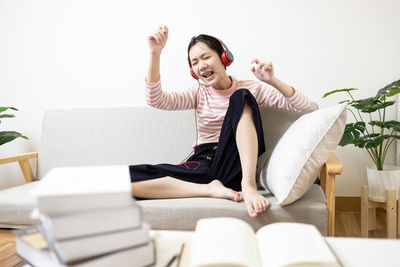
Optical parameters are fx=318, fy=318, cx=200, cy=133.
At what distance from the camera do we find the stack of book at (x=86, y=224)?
487 mm

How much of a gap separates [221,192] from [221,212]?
0.10m

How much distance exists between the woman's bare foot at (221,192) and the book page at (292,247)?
21.0 inches

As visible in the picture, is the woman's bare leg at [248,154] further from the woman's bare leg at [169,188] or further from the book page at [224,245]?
the book page at [224,245]

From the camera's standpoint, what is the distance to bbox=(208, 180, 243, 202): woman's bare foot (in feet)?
3.93

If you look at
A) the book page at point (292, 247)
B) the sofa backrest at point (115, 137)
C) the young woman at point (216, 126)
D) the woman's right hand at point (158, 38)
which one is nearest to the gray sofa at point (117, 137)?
the sofa backrest at point (115, 137)

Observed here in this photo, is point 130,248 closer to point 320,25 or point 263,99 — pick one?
point 263,99

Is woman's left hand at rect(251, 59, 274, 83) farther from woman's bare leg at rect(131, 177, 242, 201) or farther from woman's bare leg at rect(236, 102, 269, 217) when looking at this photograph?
woman's bare leg at rect(131, 177, 242, 201)

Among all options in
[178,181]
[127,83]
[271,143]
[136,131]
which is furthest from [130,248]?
[127,83]

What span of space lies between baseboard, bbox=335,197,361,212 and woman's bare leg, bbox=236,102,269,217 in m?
1.04

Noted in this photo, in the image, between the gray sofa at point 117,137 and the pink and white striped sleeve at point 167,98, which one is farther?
the gray sofa at point 117,137

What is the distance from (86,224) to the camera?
0.51 metres

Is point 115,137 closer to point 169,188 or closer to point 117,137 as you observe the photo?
point 117,137

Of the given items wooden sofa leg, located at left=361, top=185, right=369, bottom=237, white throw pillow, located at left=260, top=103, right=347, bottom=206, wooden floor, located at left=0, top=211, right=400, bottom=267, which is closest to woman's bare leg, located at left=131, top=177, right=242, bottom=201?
white throw pillow, located at left=260, top=103, right=347, bottom=206

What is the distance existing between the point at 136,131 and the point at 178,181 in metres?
0.62
